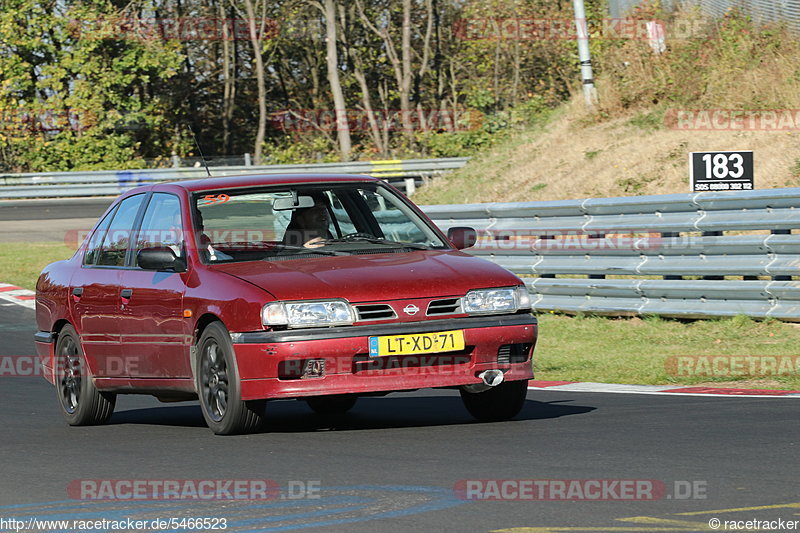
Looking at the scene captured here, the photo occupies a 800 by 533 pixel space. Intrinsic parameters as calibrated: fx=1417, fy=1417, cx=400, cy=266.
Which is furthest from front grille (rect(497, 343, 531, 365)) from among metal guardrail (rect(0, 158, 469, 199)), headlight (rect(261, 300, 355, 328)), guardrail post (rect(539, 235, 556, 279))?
metal guardrail (rect(0, 158, 469, 199))

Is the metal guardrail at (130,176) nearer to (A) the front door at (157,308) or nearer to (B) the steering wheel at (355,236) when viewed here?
(A) the front door at (157,308)

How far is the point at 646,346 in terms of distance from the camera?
1297 centimetres

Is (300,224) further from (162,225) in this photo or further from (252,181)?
(162,225)

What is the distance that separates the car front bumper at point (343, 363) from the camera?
775 centimetres

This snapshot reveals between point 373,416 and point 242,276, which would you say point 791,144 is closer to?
point 373,416

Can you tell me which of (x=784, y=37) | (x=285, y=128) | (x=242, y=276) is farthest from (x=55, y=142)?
(x=242, y=276)

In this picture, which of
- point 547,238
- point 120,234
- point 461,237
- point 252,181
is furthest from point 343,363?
point 547,238

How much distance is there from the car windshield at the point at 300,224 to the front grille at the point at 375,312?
0.88 meters

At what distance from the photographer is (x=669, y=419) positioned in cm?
825

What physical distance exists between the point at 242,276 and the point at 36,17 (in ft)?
132

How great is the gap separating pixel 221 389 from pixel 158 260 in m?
0.92

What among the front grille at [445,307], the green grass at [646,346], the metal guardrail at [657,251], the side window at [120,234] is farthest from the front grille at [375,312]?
the metal guardrail at [657,251]

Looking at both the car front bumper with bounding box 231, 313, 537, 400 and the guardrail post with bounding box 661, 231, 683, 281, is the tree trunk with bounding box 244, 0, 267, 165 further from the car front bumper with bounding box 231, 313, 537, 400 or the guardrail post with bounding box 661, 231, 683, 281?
the car front bumper with bounding box 231, 313, 537, 400

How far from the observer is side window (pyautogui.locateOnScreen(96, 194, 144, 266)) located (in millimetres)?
9594
